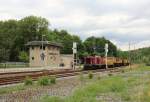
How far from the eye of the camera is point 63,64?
292 ft

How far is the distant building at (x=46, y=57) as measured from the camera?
86.4 metres

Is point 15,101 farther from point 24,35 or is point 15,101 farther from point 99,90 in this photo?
point 24,35

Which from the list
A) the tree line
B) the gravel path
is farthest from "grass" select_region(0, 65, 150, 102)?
the tree line

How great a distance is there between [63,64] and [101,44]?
63.7 metres

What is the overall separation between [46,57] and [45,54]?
0.83 m

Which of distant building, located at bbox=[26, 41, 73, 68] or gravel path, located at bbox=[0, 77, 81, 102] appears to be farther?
distant building, located at bbox=[26, 41, 73, 68]

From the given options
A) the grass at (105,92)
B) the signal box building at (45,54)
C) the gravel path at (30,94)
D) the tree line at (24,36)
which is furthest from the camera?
the tree line at (24,36)

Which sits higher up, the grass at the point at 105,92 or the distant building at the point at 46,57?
the distant building at the point at 46,57

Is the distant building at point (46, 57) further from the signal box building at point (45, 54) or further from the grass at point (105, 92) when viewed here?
the grass at point (105, 92)

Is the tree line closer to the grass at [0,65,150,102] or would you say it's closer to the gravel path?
the grass at [0,65,150,102]

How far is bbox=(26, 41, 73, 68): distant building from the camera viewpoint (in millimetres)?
86438

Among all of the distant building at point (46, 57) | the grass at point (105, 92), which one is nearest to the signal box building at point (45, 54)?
the distant building at point (46, 57)

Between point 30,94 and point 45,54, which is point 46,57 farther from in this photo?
point 30,94

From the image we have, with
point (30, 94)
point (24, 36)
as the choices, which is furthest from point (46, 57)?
point (30, 94)
